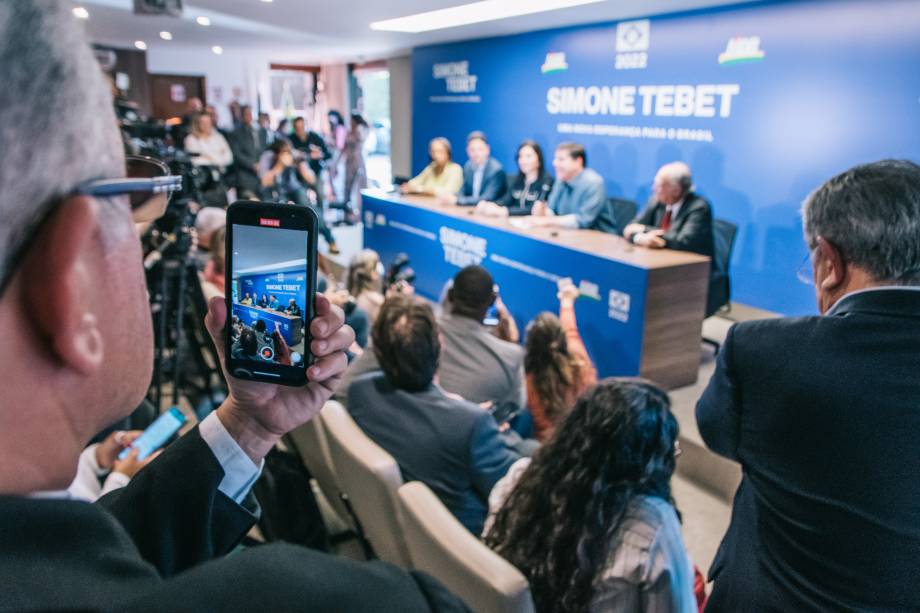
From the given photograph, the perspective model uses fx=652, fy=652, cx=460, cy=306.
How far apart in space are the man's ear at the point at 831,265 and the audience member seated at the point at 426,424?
98 centimetres

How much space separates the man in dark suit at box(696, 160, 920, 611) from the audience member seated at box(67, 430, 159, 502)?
1.47 m

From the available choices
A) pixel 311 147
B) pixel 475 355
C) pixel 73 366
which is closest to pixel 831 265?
pixel 73 366

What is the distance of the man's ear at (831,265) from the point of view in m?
1.17

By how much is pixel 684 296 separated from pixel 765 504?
2387mm

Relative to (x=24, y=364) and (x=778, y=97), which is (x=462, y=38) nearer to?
(x=778, y=97)

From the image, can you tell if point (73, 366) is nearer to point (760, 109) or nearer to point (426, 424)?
point (426, 424)

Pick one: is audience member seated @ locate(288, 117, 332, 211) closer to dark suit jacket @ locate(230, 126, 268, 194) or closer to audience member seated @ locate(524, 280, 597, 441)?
dark suit jacket @ locate(230, 126, 268, 194)

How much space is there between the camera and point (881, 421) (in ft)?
3.24

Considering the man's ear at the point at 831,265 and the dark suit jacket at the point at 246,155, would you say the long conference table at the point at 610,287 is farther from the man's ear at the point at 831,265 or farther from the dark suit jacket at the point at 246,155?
the dark suit jacket at the point at 246,155

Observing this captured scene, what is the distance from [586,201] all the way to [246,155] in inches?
226

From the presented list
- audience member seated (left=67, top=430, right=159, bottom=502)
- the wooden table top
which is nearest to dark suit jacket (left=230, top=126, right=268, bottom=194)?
the wooden table top

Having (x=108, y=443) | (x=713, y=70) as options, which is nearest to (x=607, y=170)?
(x=713, y=70)

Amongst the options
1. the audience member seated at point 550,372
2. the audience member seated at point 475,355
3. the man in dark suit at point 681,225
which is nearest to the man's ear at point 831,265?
the audience member seated at point 550,372

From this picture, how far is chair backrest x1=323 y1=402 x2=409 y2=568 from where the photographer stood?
1612mm
